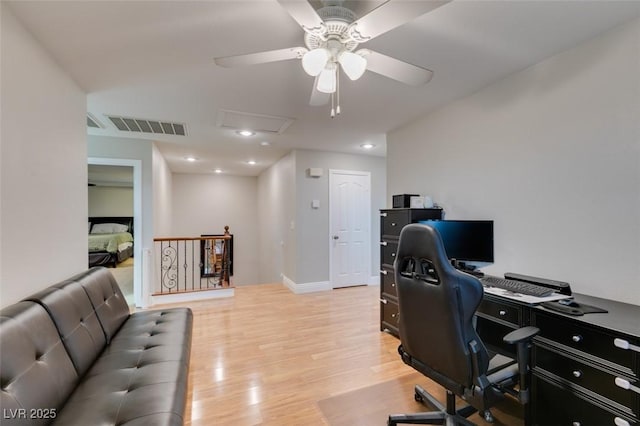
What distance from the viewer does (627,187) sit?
1.70 m

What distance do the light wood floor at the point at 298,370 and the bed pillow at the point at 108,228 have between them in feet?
20.7

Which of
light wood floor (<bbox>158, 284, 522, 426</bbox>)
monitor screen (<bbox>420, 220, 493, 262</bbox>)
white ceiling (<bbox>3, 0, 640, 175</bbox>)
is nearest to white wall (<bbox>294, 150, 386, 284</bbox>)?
light wood floor (<bbox>158, 284, 522, 426</bbox>)

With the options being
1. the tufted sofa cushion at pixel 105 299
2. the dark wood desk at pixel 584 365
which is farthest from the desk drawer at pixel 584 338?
the tufted sofa cushion at pixel 105 299

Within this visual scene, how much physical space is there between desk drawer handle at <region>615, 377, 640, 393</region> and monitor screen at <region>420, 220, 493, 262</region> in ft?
3.65

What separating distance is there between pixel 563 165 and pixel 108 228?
10312 mm

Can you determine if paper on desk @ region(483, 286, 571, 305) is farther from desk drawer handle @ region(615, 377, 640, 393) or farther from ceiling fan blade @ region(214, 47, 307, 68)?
ceiling fan blade @ region(214, 47, 307, 68)

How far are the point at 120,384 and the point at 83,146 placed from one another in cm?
207

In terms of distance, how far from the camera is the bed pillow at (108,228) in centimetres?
820

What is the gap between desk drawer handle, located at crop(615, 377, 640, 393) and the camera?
1225 mm

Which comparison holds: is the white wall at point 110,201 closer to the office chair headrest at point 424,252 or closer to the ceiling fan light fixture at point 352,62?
the ceiling fan light fixture at point 352,62

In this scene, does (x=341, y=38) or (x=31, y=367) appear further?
(x=341, y=38)

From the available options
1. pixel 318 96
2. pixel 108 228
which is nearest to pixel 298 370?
pixel 318 96

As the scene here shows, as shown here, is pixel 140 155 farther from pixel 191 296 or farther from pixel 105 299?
pixel 105 299

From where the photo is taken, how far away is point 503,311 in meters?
1.85
